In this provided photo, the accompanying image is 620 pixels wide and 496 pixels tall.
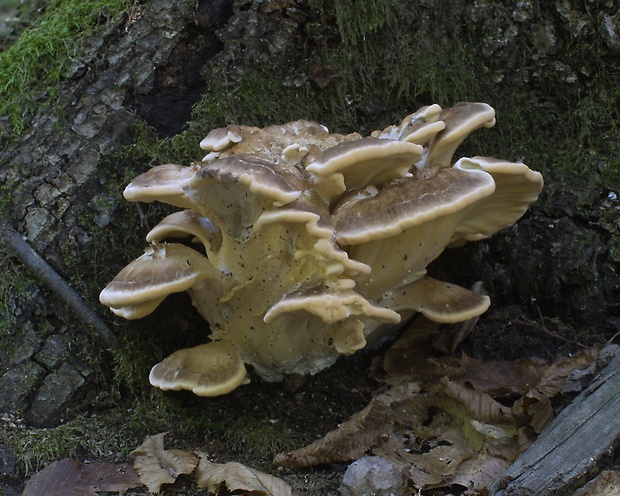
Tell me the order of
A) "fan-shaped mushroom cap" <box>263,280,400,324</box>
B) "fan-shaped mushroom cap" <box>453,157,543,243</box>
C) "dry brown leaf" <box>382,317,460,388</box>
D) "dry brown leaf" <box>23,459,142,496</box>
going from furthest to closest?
"dry brown leaf" <box>382,317,460,388</box>
"fan-shaped mushroom cap" <box>453,157,543,243</box>
"dry brown leaf" <box>23,459,142,496</box>
"fan-shaped mushroom cap" <box>263,280,400,324</box>

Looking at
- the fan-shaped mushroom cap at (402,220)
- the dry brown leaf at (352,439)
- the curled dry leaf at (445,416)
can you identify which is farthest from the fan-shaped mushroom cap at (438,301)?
the dry brown leaf at (352,439)

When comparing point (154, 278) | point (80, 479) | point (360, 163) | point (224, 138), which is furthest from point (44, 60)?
Answer: point (80, 479)

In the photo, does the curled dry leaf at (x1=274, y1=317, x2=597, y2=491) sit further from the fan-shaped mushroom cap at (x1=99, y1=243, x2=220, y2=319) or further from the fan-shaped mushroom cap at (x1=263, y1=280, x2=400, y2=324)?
the fan-shaped mushroom cap at (x1=99, y1=243, x2=220, y2=319)

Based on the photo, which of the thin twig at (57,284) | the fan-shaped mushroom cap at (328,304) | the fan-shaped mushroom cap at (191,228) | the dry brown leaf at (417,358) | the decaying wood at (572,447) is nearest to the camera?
the decaying wood at (572,447)

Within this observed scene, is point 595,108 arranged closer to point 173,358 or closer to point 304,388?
point 304,388

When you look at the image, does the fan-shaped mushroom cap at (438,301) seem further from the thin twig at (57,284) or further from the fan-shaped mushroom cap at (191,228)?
Result: the thin twig at (57,284)

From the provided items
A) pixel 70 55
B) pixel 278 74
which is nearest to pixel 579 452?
pixel 278 74

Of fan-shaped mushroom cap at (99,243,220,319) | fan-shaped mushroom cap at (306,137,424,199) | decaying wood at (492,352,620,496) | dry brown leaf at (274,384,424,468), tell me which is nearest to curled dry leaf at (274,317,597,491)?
dry brown leaf at (274,384,424,468)
